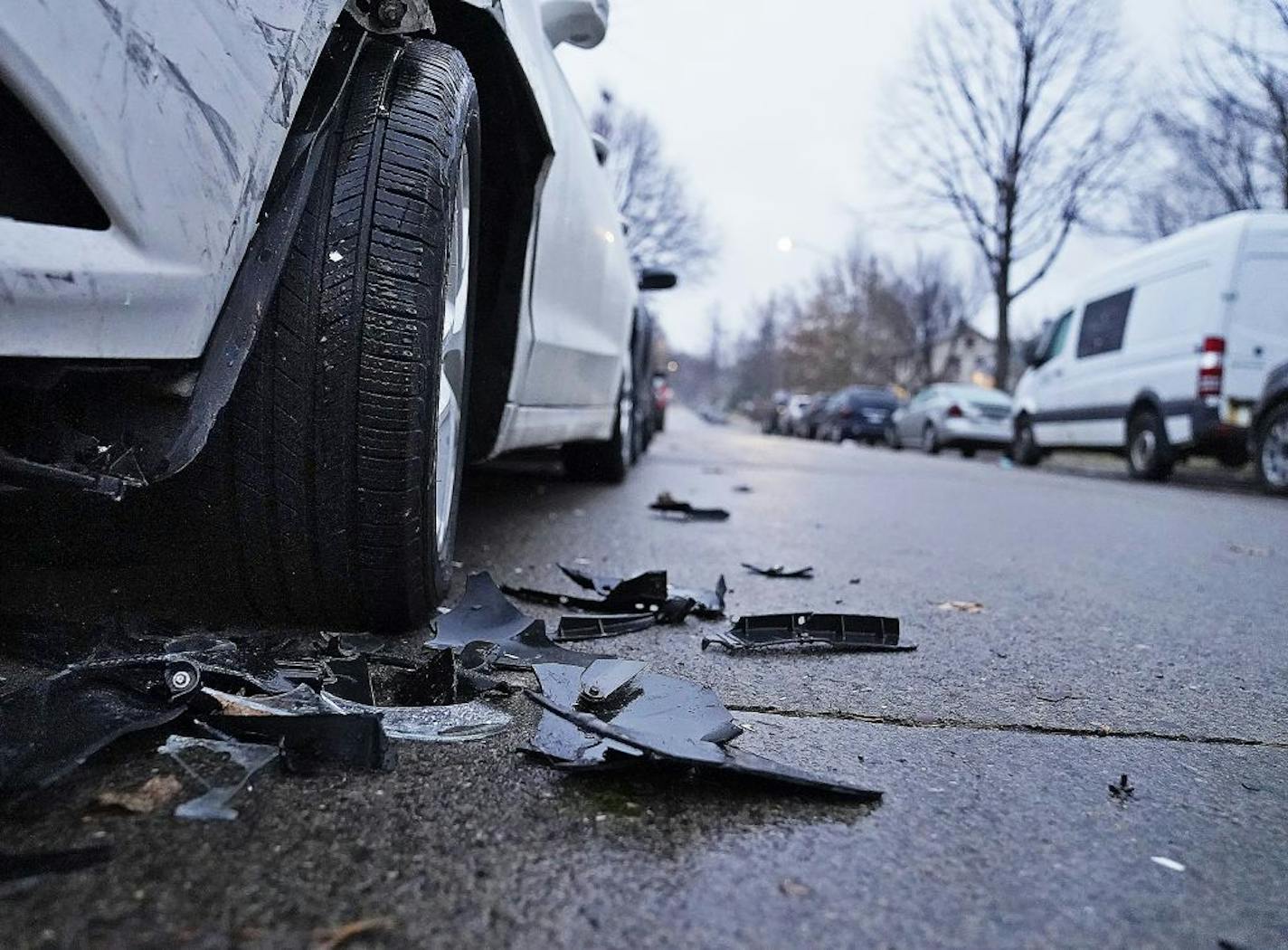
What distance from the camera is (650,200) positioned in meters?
37.9

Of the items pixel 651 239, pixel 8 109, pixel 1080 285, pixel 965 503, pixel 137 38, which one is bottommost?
pixel 965 503

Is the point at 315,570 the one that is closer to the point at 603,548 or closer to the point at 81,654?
the point at 81,654

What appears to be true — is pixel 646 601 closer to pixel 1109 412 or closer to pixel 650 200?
pixel 1109 412

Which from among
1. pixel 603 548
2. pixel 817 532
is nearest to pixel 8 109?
pixel 603 548

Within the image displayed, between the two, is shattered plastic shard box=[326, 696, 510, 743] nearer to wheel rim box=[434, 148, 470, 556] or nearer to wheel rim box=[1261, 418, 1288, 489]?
wheel rim box=[434, 148, 470, 556]

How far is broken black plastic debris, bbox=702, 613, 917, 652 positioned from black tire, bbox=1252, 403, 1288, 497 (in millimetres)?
8025

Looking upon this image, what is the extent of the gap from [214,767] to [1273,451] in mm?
9658

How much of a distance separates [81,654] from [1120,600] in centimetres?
270

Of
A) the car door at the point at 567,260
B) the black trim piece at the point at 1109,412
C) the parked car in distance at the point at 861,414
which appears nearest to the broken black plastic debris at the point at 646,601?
the car door at the point at 567,260

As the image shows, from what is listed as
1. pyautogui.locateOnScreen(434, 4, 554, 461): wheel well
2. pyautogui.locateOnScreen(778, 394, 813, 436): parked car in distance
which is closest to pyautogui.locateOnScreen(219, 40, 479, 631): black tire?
pyautogui.locateOnScreen(434, 4, 554, 461): wheel well

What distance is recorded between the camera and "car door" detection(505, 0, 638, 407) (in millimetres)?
2517

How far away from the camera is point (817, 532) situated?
176 inches

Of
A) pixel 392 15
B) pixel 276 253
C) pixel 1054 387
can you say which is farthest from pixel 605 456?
pixel 1054 387

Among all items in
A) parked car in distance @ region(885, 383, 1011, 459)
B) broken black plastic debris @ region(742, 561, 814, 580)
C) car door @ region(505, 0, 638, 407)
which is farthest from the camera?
parked car in distance @ region(885, 383, 1011, 459)
